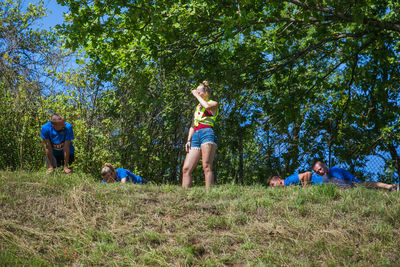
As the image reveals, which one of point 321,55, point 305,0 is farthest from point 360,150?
point 305,0

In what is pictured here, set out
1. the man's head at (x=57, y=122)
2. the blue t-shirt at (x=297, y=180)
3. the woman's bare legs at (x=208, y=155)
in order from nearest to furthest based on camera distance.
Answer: the woman's bare legs at (x=208, y=155)
the man's head at (x=57, y=122)
the blue t-shirt at (x=297, y=180)

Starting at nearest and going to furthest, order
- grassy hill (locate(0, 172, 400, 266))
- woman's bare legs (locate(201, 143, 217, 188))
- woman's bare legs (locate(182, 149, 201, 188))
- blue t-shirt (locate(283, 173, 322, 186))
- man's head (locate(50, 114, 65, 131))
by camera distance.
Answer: grassy hill (locate(0, 172, 400, 266)) < woman's bare legs (locate(201, 143, 217, 188)) < woman's bare legs (locate(182, 149, 201, 188)) < man's head (locate(50, 114, 65, 131)) < blue t-shirt (locate(283, 173, 322, 186))

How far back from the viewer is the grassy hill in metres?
4.03

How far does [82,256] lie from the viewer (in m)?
4.04

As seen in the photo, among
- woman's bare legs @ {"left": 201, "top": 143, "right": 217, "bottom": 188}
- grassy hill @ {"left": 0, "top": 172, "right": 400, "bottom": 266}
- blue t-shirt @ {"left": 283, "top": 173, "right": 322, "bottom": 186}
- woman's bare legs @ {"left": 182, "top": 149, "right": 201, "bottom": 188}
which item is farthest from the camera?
blue t-shirt @ {"left": 283, "top": 173, "right": 322, "bottom": 186}

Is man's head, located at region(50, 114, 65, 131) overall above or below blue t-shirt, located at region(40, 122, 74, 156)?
above

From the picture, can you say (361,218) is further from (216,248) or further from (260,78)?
(260,78)

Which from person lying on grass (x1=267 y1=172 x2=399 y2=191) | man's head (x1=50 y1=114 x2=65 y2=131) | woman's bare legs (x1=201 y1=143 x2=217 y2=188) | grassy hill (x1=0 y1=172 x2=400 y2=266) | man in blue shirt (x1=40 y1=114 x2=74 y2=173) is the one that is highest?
man's head (x1=50 y1=114 x2=65 y2=131)

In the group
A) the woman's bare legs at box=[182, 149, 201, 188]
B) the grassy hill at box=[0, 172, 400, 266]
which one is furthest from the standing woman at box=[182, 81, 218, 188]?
the grassy hill at box=[0, 172, 400, 266]

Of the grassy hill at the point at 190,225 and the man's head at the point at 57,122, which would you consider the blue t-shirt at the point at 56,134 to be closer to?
the man's head at the point at 57,122

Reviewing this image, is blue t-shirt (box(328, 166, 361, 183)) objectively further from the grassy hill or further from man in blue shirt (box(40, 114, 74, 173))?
man in blue shirt (box(40, 114, 74, 173))

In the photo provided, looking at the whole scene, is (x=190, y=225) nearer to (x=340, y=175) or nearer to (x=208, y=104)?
(x=208, y=104)

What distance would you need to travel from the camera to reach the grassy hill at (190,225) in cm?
403

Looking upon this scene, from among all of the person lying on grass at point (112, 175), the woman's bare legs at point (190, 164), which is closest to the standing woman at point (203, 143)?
the woman's bare legs at point (190, 164)
